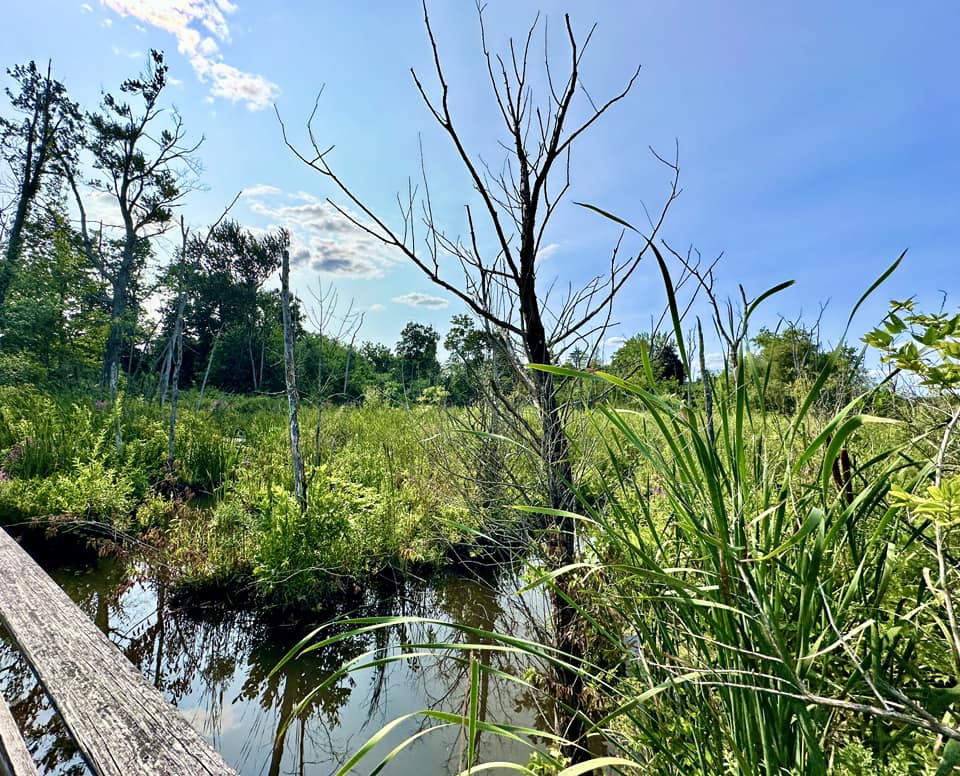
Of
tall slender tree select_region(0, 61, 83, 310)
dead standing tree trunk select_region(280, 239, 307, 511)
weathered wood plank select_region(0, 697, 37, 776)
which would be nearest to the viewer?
weathered wood plank select_region(0, 697, 37, 776)

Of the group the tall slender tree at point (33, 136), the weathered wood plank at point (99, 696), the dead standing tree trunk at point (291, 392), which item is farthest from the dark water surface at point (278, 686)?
the tall slender tree at point (33, 136)

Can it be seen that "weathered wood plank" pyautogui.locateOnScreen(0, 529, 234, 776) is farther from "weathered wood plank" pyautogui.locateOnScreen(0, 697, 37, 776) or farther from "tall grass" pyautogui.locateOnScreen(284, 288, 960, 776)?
"tall grass" pyautogui.locateOnScreen(284, 288, 960, 776)

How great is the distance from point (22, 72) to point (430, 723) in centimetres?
2066

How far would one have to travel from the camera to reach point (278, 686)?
306 cm

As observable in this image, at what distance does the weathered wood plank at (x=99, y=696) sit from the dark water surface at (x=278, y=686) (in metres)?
0.91

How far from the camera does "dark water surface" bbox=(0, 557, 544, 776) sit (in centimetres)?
250

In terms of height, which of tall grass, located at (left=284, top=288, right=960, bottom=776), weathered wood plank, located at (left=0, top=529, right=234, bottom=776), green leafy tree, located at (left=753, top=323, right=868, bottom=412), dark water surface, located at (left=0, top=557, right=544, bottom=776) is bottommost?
dark water surface, located at (left=0, top=557, right=544, bottom=776)

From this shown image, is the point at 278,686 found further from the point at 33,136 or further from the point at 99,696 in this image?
the point at 33,136

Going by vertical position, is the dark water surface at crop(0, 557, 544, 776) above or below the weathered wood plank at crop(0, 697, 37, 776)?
below

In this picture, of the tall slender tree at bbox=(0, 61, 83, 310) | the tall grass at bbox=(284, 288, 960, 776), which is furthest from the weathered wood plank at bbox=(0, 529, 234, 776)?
the tall slender tree at bbox=(0, 61, 83, 310)

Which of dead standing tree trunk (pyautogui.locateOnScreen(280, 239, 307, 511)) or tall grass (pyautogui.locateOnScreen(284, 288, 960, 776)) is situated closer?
tall grass (pyautogui.locateOnScreen(284, 288, 960, 776))

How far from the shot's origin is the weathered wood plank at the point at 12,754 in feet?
3.48

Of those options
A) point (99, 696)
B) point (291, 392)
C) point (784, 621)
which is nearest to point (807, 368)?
point (784, 621)

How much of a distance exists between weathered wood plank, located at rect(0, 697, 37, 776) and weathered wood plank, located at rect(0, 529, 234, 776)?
0.34 feet
